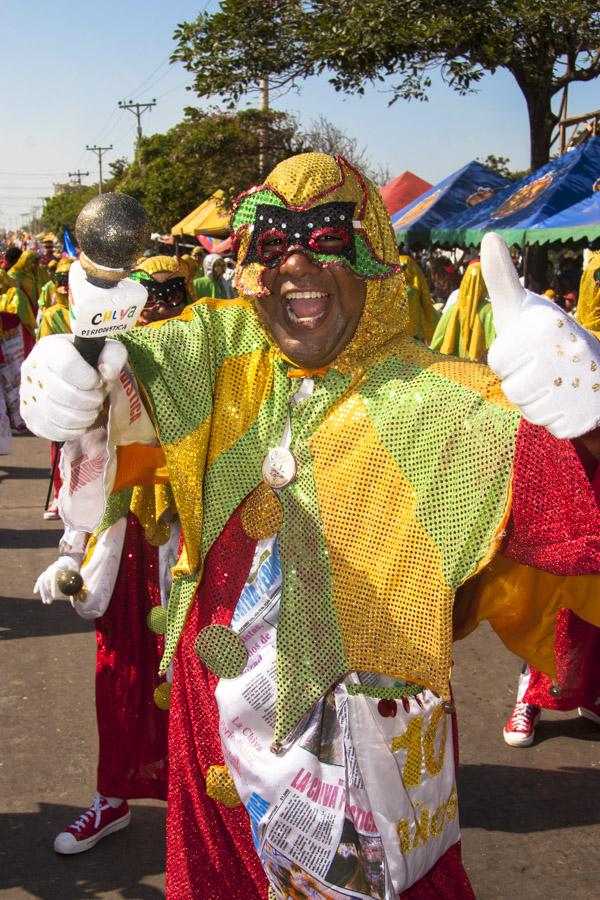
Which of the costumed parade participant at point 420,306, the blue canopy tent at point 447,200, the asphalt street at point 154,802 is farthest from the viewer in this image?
the blue canopy tent at point 447,200

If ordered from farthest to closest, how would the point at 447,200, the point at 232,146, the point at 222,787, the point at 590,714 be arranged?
the point at 232,146, the point at 447,200, the point at 590,714, the point at 222,787

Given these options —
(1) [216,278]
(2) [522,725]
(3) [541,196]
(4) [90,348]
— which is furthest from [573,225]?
(4) [90,348]

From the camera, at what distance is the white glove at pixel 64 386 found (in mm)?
1816

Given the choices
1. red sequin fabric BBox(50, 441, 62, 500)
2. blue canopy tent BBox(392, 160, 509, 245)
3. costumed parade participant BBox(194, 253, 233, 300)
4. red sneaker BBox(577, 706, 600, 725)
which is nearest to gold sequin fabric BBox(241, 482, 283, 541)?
red sequin fabric BBox(50, 441, 62, 500)

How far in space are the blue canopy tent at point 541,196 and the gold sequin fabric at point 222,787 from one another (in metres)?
7.97

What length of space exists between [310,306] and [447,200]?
1202cm

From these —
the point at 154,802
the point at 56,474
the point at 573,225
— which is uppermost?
the point at 573,225

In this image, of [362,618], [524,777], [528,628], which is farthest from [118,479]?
[524,777]

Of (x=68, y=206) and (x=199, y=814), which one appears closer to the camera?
(x=199, y=814)

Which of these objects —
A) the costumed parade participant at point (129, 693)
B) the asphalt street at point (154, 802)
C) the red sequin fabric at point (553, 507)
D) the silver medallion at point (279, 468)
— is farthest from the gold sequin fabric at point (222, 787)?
the asphalt street at point (154, 802)

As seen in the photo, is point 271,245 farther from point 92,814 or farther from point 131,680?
point 92,814

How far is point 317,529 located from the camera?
6.66 feet

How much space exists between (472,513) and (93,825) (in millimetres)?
2240

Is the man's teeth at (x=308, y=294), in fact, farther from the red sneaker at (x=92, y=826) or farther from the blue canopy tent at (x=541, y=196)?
the blue canopy tent at (x=541, y=196)
